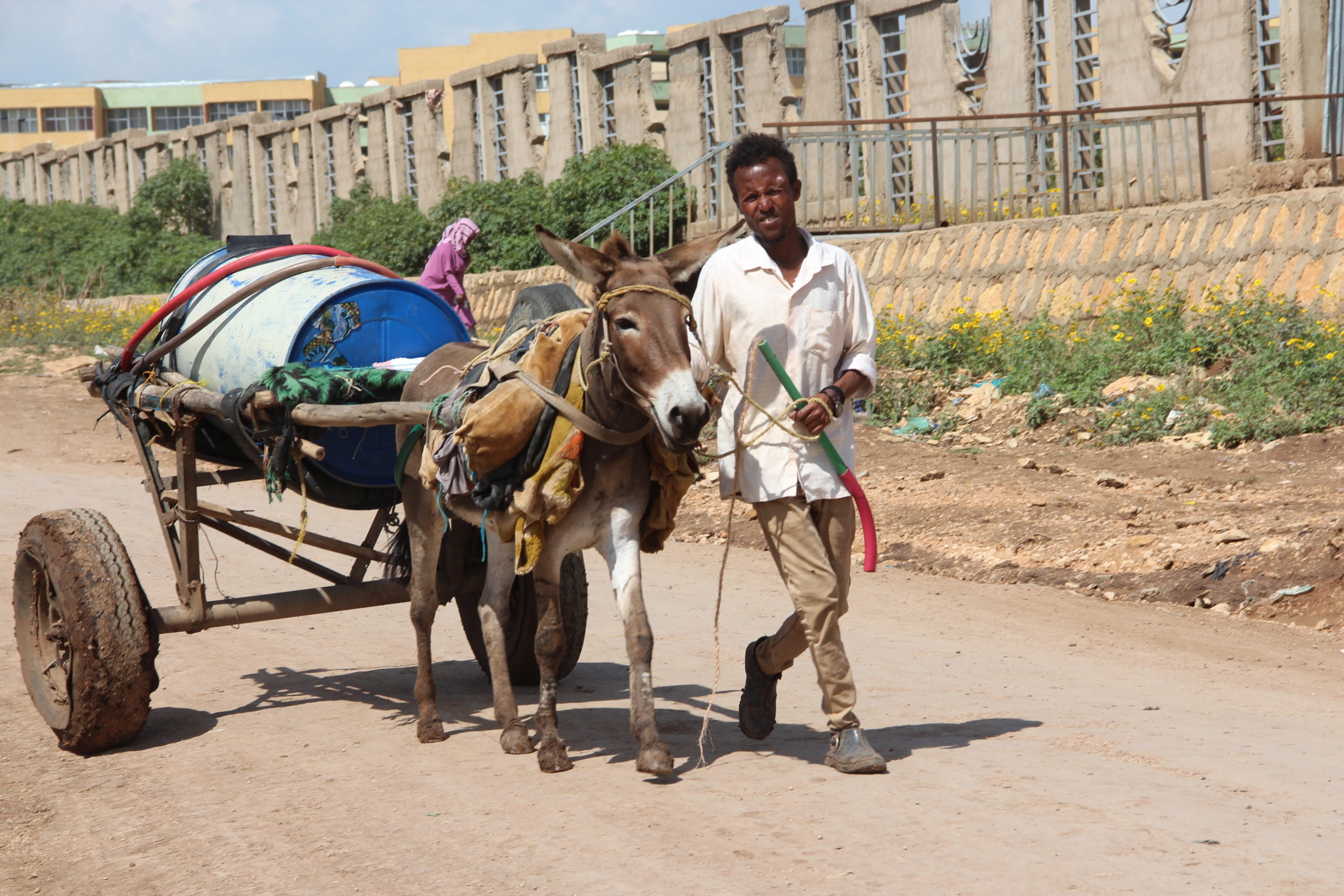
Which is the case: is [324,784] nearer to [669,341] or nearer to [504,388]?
[504,388]

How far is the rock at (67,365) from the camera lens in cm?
1631

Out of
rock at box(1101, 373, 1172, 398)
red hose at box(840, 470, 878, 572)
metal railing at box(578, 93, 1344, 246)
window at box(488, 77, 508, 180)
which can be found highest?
window at box(488, 77, 508, 180)

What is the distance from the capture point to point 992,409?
11.3 metres

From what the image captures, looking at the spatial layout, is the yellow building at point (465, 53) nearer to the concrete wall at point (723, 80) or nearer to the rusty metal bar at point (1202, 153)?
the concrete wall at point (723, 80)

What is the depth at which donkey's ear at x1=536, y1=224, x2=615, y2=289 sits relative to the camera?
4.11 metres

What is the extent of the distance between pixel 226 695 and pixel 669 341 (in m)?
3.15

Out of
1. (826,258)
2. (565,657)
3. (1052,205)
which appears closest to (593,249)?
(826,258)

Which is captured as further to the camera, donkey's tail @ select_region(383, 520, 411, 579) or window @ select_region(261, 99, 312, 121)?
window @ select_region(261, 99, 312, 121)

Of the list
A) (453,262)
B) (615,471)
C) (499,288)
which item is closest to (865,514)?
(615,471)

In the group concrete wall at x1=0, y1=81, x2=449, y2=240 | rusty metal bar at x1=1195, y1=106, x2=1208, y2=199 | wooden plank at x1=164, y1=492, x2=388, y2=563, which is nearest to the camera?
wooden plank at x1=164, y1=492, x2=388, y2=563

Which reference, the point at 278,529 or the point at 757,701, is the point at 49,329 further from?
the point at 757,701

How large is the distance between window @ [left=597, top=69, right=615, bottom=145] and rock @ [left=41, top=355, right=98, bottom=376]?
29.4 ft

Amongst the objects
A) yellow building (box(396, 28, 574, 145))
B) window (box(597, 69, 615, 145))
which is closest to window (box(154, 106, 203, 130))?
yellow building (box(396, 28, 574, 145))

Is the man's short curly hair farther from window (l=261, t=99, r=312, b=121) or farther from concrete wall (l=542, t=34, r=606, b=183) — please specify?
window (l=261, t=99, r=312, b=121)
